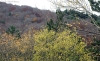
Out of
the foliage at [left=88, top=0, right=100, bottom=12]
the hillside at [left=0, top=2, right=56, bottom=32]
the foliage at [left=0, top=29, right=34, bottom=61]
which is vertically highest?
the foliage at [left=88, top=0, right=100, bottom=12]

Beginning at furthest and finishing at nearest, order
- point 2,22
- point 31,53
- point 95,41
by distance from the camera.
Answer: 1. point 2,22
2. point 31,53
3. point 95,41

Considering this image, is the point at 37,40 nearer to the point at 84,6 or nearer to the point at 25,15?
the point at 84,6

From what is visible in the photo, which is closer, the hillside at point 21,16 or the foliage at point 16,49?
the foliage at point 16,49

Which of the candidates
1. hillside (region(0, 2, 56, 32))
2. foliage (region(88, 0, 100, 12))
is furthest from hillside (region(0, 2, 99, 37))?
foliage (region(88, 0, 100, 12))

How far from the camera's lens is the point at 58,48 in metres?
30.7

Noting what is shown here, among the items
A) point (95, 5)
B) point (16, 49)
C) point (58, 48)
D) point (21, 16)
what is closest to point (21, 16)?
point (21, 16)

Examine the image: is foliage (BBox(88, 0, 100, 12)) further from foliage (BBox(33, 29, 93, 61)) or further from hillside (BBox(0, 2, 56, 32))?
hillside (BBox(0, 2, 56, 32))

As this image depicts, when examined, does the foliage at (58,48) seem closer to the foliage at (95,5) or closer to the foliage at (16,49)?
the foliage at (16,49)

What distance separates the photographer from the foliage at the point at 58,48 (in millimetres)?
30109

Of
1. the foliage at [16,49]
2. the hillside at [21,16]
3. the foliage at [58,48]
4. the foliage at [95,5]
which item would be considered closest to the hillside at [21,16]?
the hillside at [21,16]

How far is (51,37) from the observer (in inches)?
1254

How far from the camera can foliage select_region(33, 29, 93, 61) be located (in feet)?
98.8

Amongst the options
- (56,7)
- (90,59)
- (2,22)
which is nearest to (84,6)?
(56,7)

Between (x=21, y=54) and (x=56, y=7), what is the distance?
19469 millimetres
